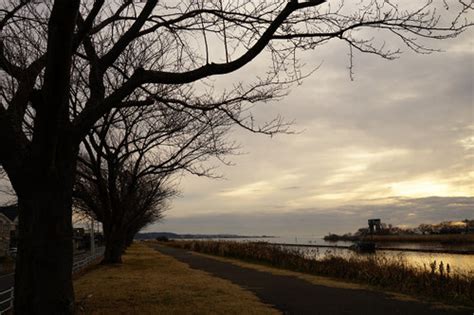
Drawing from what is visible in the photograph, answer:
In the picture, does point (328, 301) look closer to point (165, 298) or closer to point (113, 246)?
point (165, 298)

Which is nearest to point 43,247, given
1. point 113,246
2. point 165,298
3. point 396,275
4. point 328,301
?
point 165,298

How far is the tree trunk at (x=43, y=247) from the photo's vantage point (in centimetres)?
662

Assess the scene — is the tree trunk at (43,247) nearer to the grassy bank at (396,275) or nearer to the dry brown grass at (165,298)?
the dry brown grass at (165,298)

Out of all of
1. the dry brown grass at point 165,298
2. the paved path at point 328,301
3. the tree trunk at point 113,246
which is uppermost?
the tree trunk at point 113,246

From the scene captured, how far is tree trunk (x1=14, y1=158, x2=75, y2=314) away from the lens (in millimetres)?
6617

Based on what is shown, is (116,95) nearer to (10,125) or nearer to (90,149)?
(10,125)

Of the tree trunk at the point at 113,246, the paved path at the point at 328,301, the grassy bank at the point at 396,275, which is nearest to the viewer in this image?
the paved path at the point at 328,301

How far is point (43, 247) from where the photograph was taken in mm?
6637

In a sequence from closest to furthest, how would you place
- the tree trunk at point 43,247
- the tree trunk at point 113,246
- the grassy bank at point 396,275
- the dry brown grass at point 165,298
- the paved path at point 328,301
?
the tree trunk at point 43,247 → the paved path at point 328,301 → the dry brown grass at point 165,298 → the grassy bank at point 396,275 → the tree trunk at point 113,246

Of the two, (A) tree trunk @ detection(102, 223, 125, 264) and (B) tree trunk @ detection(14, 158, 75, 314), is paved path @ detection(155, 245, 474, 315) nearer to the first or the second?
(B) tree trunk @ detection(14, 158, 75, 314)

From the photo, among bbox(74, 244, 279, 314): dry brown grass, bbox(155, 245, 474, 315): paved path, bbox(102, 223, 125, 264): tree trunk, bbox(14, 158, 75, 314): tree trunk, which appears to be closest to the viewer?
bbox(14, 158, 75, 314): tree trunk

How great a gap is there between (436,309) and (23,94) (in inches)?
374

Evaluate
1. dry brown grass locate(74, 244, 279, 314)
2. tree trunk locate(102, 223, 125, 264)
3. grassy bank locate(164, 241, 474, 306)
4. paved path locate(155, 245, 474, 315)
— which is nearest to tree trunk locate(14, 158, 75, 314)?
dry brown grass locate(74, 244, 279, 314)

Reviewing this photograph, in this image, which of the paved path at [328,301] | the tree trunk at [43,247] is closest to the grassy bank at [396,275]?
the paved path at [328,301]
